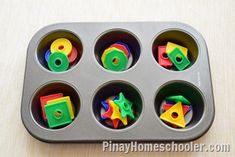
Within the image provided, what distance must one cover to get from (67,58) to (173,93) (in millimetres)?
282

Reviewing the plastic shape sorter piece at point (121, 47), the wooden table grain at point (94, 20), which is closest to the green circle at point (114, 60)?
the plastic shape sorter piece at point (121, 47)

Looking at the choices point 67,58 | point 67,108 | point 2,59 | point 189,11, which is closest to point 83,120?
point 67,108

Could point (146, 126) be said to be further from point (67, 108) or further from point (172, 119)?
point (67, 108)

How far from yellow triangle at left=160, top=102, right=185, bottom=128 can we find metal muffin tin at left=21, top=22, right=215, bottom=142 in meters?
0.03

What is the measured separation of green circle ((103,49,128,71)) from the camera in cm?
69

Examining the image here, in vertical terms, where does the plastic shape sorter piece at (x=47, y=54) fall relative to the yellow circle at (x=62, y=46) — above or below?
below

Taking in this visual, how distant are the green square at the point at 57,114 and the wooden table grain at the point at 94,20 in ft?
0.17

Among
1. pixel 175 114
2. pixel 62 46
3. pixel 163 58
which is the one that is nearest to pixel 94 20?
pixel 62 46

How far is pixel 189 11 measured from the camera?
2.56 feet

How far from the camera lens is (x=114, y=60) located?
0.70 m

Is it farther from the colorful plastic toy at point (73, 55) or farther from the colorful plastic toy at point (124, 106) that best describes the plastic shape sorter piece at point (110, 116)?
the colorful plastic toy at point (73, 55)

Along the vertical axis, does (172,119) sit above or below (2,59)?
below

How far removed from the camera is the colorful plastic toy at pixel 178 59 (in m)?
0.70

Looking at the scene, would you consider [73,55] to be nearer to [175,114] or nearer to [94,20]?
[94,20]
